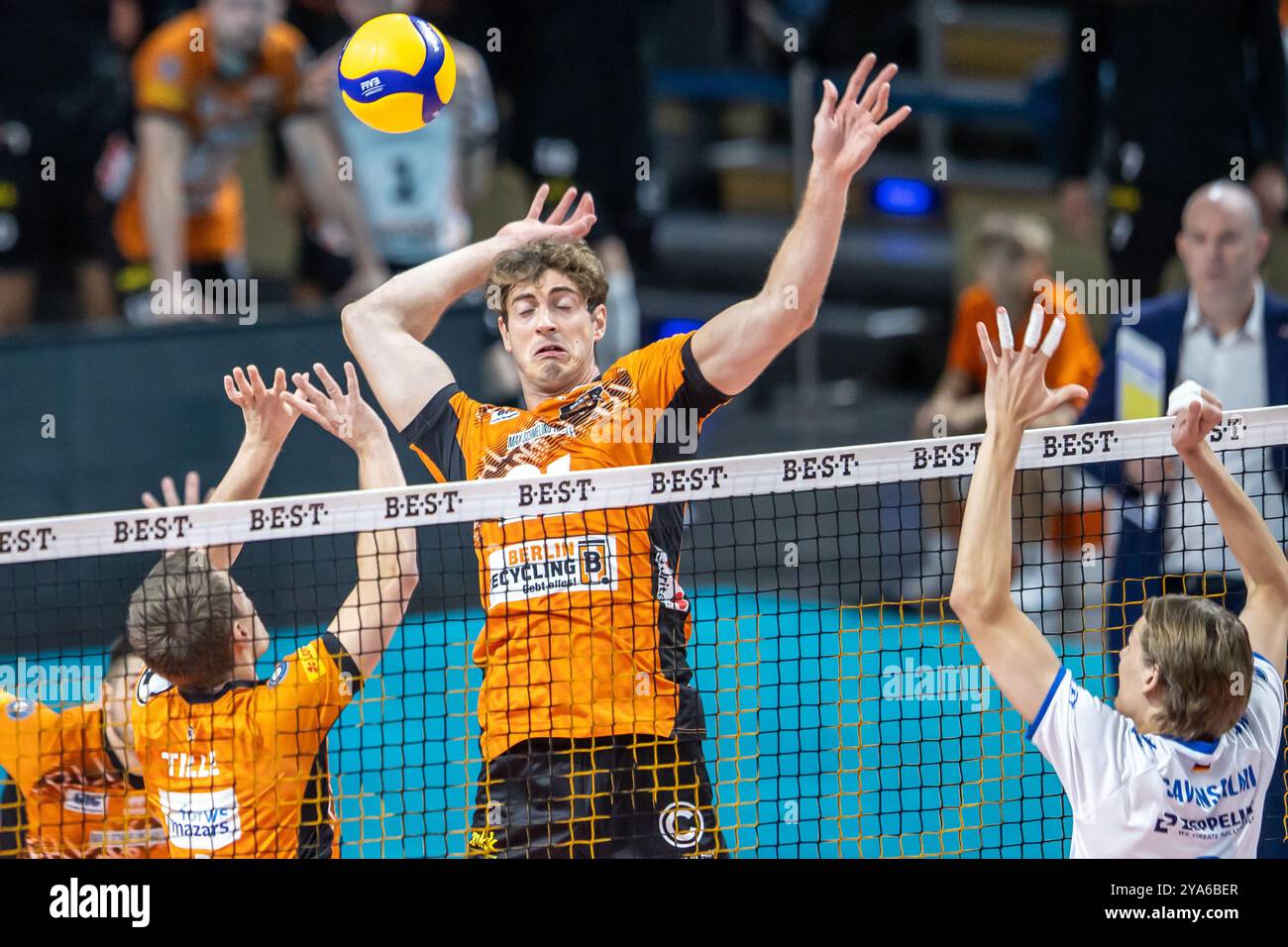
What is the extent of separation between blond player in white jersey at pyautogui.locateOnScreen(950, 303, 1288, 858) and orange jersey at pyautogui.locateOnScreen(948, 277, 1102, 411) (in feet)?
Answer: 16.7

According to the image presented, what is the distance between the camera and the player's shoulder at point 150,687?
549 cm

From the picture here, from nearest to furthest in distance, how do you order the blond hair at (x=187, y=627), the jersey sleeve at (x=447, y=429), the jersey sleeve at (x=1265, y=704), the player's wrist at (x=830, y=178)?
the jersey sleeve at (x=1265, y=704), the blond hair at (x=187, y=627), the player's wrist at (x=830, y=178), the jersey sleeve at (x=447, y=429)

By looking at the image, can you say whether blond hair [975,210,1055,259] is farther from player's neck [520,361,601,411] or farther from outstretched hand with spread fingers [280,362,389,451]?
outstretched hand with spread fingers [280,362,389,451]

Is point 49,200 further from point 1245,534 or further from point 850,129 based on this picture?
point 1245,534

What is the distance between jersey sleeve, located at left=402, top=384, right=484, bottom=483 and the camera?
6016 millimetres

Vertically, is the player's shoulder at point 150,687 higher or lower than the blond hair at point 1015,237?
lower

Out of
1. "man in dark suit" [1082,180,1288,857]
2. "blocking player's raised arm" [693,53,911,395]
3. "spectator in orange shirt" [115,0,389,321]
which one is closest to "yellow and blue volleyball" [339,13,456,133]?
"blocking player's raised arm" [693,53,911,395]

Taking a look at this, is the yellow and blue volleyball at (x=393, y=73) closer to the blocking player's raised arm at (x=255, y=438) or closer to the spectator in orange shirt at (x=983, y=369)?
the blocking player's raised arm at (x=255, y=438)

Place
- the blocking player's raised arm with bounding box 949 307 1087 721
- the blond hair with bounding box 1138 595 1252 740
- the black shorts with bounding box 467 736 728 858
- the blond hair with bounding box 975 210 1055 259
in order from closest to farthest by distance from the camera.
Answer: the blond hair with bounding box 1138 595 1252 740, the blocking player's raised arm with bounding box 949 307 1087 721, the black shorts with bounding box 467 736 728 858, the blond hair with bounding box 975 210 1055 259

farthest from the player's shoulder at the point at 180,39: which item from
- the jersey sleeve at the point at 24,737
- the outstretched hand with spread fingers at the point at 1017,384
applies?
the outstretched hand with spread fingers at the point at 1017,384

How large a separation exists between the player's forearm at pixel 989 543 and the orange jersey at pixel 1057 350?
16.8 feet
